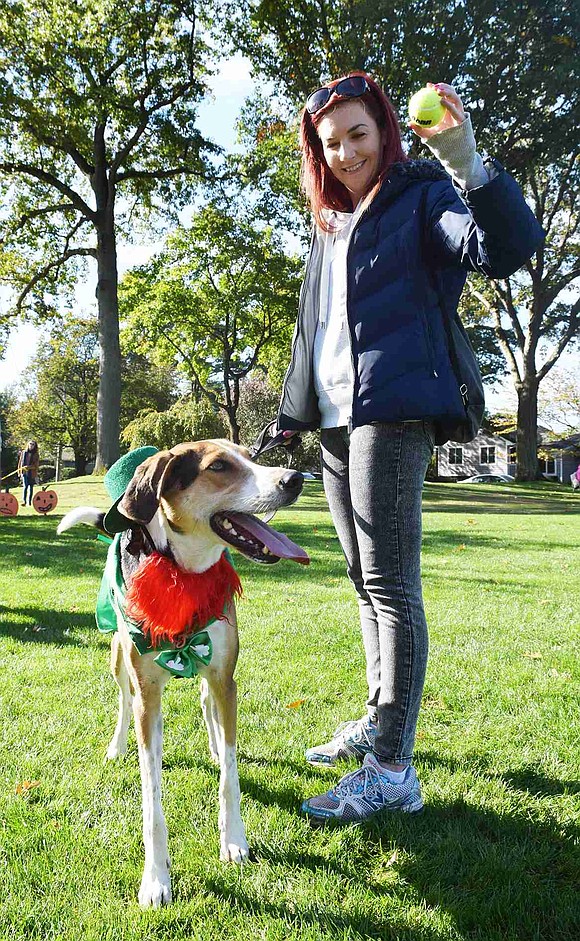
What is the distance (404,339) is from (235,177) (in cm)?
2199

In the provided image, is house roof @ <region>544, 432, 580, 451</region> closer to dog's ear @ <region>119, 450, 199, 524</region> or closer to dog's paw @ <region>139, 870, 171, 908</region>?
dog's ear @ <region>119, 450, 199, 524</region>

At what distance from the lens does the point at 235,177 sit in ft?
71.9

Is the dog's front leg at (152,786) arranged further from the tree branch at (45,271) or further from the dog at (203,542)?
the tree branch at (45,271)

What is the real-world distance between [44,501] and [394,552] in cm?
1375

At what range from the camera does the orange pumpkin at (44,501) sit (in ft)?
48.1

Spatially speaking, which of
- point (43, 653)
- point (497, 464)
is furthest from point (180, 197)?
point (497, 464)

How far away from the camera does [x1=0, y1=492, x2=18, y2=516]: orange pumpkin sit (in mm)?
13656

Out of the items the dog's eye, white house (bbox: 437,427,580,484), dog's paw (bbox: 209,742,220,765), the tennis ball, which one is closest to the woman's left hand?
the tennis ball

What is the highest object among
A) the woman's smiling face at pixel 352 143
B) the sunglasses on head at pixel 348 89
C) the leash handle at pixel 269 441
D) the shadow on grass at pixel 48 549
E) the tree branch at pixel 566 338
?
the tree branch at pixel 566 338

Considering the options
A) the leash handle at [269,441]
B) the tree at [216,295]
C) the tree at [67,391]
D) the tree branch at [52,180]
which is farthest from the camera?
the tree at [67,391]

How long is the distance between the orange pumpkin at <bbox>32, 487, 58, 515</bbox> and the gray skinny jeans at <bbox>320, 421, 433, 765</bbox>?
13.5 metres

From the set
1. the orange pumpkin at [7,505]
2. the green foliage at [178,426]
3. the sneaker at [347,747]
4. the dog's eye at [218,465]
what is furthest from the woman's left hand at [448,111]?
the green foliage at [178,426]

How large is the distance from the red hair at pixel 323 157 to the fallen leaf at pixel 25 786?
2852 millimetres

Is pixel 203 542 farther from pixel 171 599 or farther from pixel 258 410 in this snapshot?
pixel 258 410
